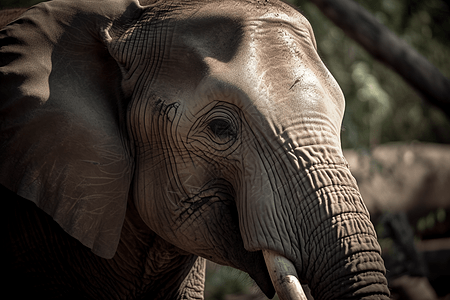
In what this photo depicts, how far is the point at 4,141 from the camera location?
69.0 inches

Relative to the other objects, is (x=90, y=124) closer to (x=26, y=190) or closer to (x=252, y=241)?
A: (x=26, y=190)

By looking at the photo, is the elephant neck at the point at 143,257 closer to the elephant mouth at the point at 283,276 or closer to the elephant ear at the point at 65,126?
the elephant ear at the point at 65,126

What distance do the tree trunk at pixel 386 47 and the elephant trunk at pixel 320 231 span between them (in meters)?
4.44

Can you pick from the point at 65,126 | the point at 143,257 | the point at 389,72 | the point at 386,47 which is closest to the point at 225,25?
the point at 65,126

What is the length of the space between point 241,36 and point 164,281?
1220mm

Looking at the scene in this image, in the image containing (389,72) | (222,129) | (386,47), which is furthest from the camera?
(389,72)

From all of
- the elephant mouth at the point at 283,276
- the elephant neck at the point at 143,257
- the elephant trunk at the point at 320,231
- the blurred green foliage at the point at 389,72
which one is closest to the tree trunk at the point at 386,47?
the blurred green foliage at the point at 389,72

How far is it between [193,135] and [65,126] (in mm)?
465

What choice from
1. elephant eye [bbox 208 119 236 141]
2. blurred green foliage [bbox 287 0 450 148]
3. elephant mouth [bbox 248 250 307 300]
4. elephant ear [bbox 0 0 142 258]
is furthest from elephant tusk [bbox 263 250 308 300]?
blurred green foliage [bbox 287 0 450 148]

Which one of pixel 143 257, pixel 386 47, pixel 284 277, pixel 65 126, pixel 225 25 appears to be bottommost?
pixel 386 47

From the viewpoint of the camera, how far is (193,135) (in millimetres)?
1665

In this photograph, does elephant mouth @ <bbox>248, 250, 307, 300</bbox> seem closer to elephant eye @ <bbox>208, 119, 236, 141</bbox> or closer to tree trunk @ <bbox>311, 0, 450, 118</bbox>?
elephant eye @ <bbox>208, 119, 236, 141</bbox>

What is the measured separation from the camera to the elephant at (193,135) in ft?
4.99

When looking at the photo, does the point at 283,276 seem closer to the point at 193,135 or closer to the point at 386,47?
the point at 193,135
